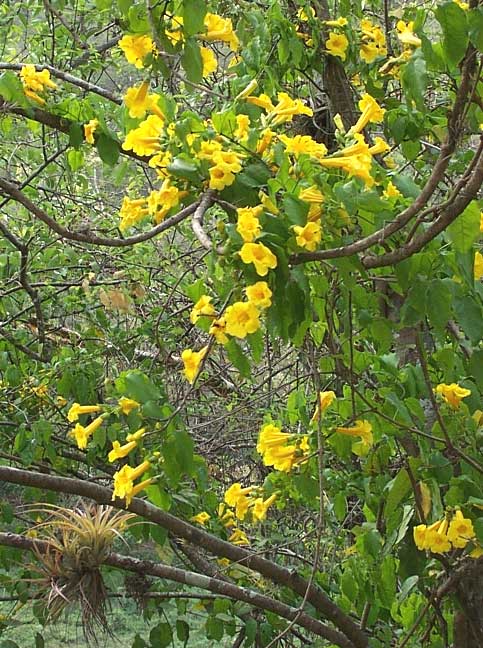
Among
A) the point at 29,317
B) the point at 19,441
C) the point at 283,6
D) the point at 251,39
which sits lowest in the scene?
the point at 19,441

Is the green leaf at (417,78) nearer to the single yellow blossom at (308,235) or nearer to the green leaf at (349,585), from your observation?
the single yellow blossom at (308,235)

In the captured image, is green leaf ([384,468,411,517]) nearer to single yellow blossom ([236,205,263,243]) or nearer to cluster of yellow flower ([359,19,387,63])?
single yellow blossom ([236,205,263,243])

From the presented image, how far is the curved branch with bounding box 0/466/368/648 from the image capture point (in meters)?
1.83

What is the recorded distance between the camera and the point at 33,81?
1868mm

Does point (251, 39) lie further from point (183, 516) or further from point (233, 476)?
A: point (233, 476)

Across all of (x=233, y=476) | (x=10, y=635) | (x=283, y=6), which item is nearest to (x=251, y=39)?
(x=283, y=6)

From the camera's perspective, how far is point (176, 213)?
126 cm

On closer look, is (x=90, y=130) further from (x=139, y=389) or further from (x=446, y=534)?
(x=446, y=534)

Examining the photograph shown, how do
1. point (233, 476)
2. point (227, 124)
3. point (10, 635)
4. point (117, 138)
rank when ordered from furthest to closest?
point (10, 635), point (233, 476), point (117, 138), point (227, 124)

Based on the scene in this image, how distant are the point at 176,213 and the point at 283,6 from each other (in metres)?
1.48

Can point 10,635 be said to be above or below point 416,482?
below

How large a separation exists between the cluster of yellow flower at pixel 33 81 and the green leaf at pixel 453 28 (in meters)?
1.05

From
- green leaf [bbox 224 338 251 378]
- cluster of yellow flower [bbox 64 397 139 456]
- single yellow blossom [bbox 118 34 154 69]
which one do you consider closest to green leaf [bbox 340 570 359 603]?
cluster of yellow flower [bbox 64 397 139 456]

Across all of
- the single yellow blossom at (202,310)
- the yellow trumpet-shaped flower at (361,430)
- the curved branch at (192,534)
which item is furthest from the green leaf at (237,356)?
the curved branch at (192,534)
